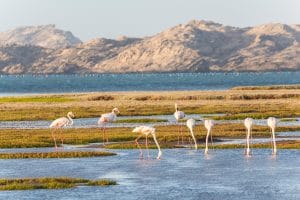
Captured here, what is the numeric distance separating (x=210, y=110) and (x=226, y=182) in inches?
1826

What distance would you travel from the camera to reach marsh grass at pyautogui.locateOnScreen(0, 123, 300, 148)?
51500 mm

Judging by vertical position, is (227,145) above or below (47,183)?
above

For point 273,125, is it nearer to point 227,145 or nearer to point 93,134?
point 227,145

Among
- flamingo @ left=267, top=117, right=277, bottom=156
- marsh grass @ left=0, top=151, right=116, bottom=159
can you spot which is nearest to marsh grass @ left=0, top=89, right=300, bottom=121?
flamingo @ left=267, top=117, right=277, bottom=156

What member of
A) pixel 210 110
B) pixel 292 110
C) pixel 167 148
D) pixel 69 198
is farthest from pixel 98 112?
pixel 69 198

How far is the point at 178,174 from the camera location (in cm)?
3644

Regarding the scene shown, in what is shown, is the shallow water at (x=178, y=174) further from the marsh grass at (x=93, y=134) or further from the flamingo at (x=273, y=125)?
the marsh grass at (x=93, y=134)

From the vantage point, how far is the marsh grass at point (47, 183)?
33.2 meters

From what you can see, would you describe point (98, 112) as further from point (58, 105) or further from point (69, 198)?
point (69, 198)

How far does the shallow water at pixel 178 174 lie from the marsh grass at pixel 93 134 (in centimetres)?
663

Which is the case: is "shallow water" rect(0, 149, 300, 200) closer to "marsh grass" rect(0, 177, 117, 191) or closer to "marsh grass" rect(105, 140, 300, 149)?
"marsh grass" rect(0, 177, 117, 191)

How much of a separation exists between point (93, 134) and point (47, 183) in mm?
22310

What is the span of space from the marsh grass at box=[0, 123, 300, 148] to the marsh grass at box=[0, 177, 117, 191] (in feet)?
49.4

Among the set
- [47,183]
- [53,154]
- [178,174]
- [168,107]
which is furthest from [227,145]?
[168,107]
